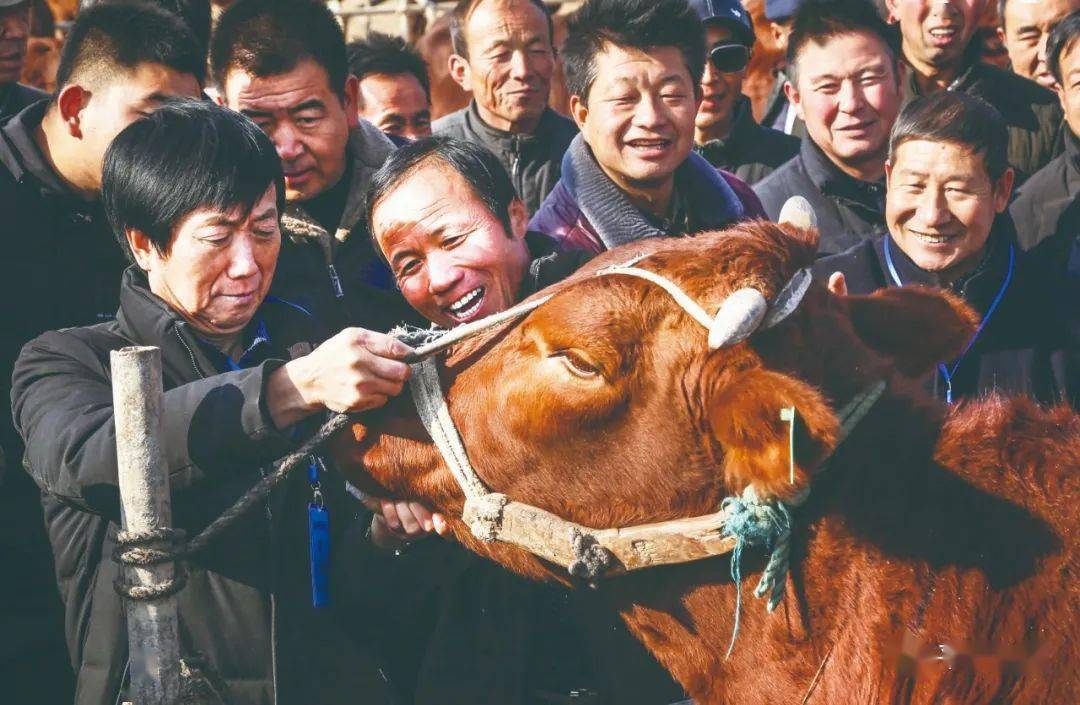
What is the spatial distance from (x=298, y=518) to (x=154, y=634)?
644mm

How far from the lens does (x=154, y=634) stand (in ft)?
9.43

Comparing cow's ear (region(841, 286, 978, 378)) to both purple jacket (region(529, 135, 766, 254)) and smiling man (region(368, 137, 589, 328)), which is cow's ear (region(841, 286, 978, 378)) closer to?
smiling man (region(368, 137, 589, 328))

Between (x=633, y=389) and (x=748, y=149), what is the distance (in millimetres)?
4715

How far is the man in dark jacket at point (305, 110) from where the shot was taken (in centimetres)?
481

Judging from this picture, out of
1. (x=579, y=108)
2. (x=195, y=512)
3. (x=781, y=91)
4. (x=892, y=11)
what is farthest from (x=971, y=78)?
(x=195, y=512)

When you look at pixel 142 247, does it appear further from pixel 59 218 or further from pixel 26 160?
pixel 26 160

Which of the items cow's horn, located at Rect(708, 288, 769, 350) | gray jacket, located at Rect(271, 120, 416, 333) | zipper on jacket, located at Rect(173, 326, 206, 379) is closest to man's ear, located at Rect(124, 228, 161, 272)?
zipper on jacket, located at Rect(173, 326, 206, 379)

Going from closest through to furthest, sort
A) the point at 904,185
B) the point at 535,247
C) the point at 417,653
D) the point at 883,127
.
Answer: the point at 417,653 < the point at 535,247 < the point at 904,185 < the point at 883,127

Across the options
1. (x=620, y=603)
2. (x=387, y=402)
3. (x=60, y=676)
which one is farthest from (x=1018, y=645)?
(x=60, y=676)

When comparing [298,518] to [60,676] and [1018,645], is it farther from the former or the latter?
[1018,645]

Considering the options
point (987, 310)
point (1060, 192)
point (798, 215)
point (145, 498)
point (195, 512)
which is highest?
point (798, 215)

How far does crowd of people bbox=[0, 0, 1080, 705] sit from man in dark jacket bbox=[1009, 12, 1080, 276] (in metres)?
0.02

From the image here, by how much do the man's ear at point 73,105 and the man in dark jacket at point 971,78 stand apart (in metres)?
4.48

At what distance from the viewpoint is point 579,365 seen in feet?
9.90
